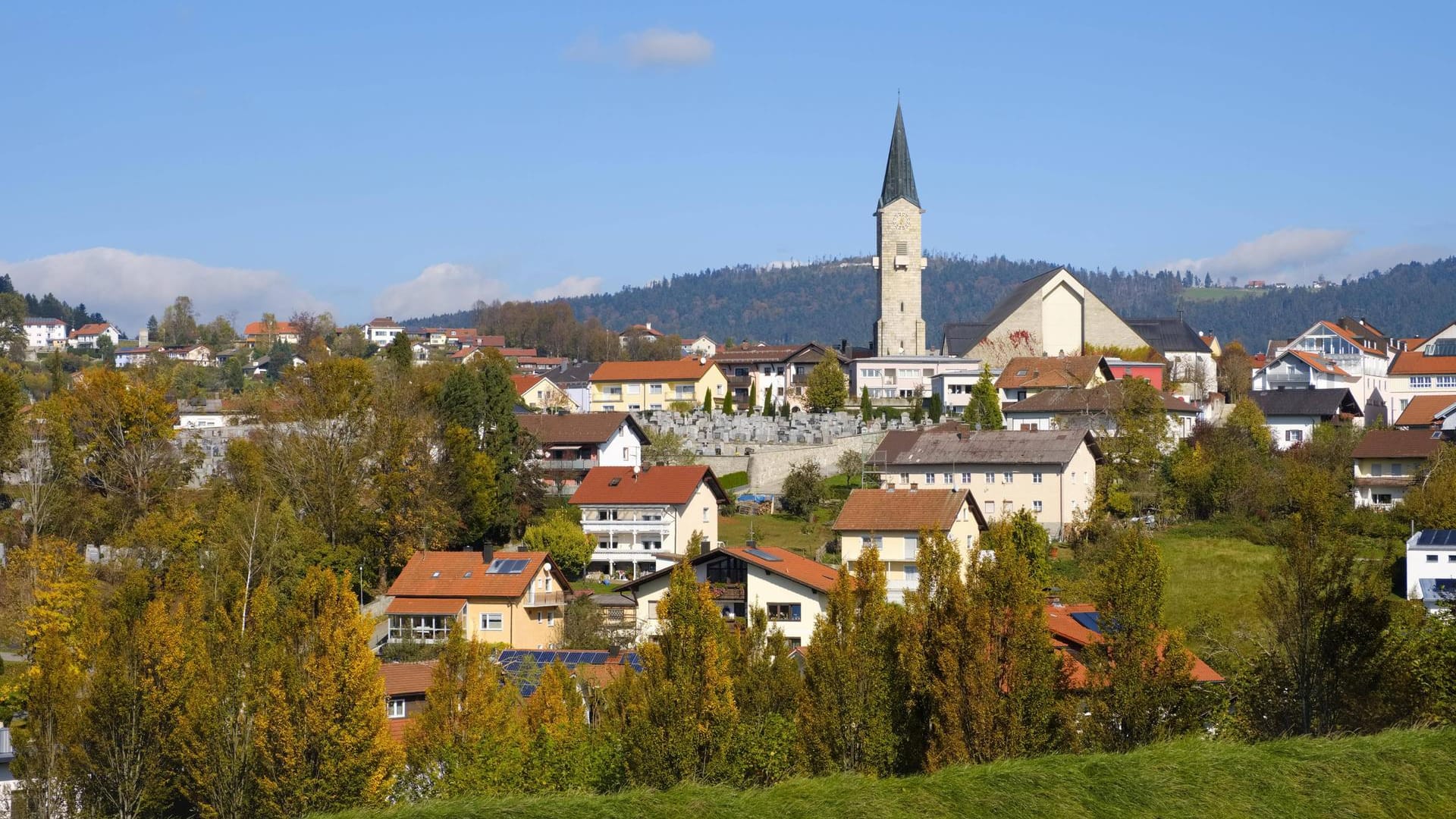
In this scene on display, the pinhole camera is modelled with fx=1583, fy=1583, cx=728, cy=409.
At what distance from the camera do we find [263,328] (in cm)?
14225

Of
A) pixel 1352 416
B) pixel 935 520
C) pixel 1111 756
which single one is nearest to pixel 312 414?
pixel 935 520

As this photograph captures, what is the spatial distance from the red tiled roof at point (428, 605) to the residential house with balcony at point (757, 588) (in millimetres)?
3795

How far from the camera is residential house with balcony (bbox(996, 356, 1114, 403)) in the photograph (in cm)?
6062

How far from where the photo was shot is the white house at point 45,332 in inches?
5669

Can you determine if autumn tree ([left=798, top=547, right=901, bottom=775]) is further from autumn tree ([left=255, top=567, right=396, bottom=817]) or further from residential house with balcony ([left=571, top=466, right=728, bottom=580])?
residential house with balcony ([left=571, top=466, right=728, bottom=580])

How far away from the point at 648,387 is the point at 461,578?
128 ft

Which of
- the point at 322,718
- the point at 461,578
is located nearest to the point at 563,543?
the point at 461,578

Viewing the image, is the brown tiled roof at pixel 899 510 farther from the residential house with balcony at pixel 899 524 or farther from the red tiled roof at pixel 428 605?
the red tiled roof at pixel 428 605

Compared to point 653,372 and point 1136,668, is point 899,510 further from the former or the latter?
point 653,372

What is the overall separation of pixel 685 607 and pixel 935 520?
15740 millimetres

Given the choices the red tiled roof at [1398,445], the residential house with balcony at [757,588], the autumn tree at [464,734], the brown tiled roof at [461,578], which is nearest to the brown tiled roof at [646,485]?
the brown tiled roof at [461,578]

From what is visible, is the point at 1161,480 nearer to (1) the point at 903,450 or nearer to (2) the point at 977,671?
(1) the point at 903,450

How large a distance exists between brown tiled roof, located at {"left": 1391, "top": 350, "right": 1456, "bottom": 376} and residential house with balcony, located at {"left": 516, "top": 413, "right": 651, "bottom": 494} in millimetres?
34608

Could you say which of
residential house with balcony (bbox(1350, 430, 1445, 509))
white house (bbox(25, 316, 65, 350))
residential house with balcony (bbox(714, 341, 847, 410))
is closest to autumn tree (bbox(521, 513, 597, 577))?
residential house with balcony (bbox(1350, 430, 1445, 509))
